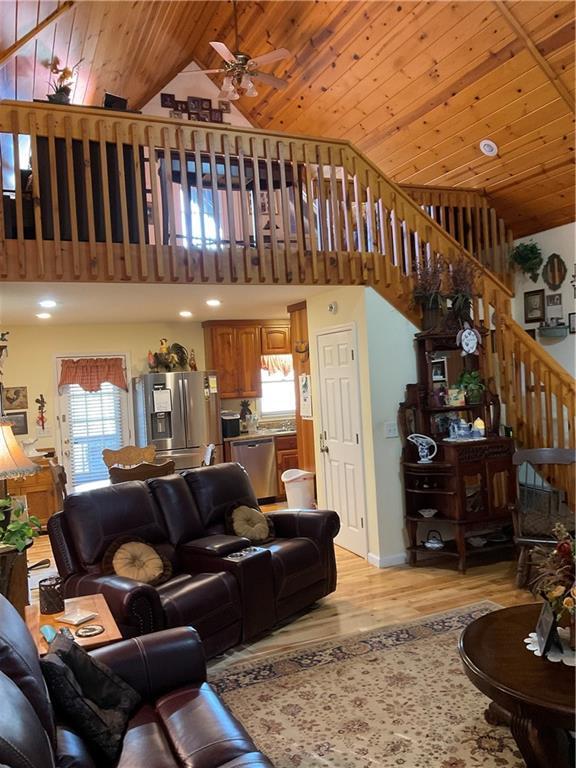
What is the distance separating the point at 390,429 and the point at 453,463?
23.4 inches

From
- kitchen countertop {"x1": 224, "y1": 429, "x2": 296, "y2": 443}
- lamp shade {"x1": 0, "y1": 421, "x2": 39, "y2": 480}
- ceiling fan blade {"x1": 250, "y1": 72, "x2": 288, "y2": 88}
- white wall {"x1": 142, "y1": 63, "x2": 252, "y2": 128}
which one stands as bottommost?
kitchen countertop {"x1": 224, "y1": 429, "x2": 296, "y2": 443}

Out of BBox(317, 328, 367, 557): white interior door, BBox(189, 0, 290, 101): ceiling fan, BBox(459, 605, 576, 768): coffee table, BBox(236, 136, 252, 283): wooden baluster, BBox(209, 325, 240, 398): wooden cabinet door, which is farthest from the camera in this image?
BBox(209, 325, 240, 398): wooden cabinet door

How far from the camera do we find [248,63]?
5.36 m

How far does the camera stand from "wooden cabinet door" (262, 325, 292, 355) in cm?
766

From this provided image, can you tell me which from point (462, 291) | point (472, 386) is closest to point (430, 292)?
point (462, 291)

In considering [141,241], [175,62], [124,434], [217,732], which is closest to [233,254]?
[141,241]

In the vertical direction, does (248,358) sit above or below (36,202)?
below

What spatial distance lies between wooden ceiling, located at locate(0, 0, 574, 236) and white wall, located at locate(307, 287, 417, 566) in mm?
2194

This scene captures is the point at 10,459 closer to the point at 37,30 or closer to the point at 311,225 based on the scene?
the point at 37,30

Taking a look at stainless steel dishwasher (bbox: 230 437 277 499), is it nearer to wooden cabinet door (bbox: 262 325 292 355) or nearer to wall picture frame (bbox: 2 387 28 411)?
wooden cabinet door (bbox: 262 325 292 355)

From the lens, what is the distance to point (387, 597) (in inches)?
164

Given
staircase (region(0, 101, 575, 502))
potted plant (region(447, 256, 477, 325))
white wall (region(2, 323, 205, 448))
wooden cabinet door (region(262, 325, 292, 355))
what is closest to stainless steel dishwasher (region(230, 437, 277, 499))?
wooden cabinet door (region(262, 325, 292, 355))

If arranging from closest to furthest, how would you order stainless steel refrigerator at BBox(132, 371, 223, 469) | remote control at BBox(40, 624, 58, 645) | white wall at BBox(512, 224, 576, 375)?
remote control at BBox(40, 624, 58, 645), white wall at BBox(512, 224, 576, 375), stainless steel refrigerator at BBox(132, 371, 223, 469)

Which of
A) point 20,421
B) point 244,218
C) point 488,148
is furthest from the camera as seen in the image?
point 20,421
